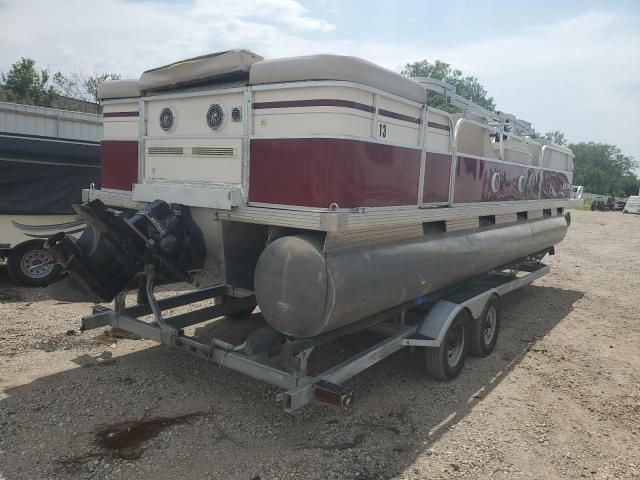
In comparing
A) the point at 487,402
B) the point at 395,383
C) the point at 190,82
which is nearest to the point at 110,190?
the point at 190,82

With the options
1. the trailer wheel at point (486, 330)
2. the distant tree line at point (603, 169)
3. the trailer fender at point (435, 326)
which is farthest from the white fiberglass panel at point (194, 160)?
the distant tree line at point (603, 169)

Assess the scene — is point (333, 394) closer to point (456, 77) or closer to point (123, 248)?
point (123, 248)

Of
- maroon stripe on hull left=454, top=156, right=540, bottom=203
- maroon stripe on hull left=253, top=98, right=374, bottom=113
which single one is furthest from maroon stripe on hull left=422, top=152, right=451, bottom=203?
maroon stripe on hull left=253, top=98, right=374, bottom=113

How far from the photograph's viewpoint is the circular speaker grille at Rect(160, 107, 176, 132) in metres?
4.68

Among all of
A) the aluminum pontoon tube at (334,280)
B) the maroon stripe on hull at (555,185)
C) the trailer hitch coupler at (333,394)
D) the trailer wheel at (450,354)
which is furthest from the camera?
the maroon stripe on hull at (555,185)

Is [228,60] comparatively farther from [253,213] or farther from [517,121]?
[517,121]

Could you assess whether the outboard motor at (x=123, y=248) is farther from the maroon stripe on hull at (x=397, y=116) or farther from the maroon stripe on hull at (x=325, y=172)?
the maroon stripe on hull at (x=397, y=116)

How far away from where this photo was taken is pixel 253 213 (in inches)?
157

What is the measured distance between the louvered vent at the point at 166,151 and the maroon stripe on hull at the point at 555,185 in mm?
5961

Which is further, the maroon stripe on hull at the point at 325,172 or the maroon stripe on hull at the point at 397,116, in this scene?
the maroon stripe on hull at the point at 397,116

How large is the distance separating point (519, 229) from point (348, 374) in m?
4.16

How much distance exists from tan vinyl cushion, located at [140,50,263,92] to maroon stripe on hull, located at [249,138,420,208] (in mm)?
622

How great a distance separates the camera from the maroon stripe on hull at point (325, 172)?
3.65 m

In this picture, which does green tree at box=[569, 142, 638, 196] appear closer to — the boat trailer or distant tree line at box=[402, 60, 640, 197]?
distant tree line at box=[402, 60, 640, 197]
